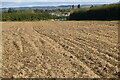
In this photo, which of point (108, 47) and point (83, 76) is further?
point (108, 47)

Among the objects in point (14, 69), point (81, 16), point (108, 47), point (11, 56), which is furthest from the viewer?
point (81, 16)

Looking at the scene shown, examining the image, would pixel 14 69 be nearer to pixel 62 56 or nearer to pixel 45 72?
pixel 45 72

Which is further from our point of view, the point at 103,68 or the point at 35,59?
the point at 35,59

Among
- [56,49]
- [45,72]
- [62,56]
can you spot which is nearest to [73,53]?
[62,56]

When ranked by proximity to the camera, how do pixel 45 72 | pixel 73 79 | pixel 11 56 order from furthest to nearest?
pixel 11 56
pixel 45 72
pixel 73 79

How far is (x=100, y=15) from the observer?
41.7 meters

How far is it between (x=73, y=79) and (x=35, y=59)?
237 centimetres

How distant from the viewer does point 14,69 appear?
674 centimetres

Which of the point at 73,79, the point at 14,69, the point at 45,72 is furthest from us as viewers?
the point at 14,69

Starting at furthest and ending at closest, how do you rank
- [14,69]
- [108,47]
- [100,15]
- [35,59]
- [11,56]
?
[100,15] → [108,47] → [11,56] → [35,59] → [14,69]

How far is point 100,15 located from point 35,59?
115 feet

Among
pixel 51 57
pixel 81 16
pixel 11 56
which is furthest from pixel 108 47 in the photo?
pixel 81 16

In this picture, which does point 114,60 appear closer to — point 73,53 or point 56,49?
point 73,53

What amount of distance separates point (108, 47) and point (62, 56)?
2.13 metres
